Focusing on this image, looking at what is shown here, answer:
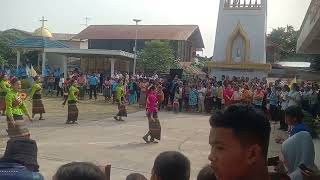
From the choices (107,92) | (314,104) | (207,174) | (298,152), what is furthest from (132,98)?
(207,174)

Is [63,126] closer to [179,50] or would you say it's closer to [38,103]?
[38,103]

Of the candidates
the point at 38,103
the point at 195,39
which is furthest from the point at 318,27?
the point at 195,39

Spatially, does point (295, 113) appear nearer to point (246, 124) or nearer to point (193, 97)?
point (246, 124)

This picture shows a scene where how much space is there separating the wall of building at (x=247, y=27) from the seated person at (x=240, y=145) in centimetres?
2802

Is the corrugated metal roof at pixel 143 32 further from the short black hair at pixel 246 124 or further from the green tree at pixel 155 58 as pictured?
the short black hair at pixel 246 124

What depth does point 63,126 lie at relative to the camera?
15.0 m

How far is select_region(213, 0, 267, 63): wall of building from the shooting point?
96.8 ft

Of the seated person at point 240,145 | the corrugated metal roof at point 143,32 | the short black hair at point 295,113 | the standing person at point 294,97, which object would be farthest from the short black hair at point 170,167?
the corrugated metal roof at point 143,32

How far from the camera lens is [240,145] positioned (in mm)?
1916

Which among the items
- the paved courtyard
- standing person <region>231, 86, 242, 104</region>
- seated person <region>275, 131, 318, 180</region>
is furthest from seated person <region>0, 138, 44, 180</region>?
standing person <region>231, 86, 242, 104</region>

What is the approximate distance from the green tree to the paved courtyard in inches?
684

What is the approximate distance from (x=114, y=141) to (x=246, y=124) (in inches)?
425

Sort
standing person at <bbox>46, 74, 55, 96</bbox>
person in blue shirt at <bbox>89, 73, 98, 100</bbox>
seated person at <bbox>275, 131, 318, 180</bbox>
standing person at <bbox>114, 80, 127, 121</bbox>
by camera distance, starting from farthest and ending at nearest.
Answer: standing person at <bbox>46, 74, 55, 96</bbox>
person in blue shirt at <bbox>89, 73, 98, 100</bbox>
standing person at <bbox>114, 80, 127, 121</bbox>
seated person at <bbox>275, 131, 318, 180</bbox>

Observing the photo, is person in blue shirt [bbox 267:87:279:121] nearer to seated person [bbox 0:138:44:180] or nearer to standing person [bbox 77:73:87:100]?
standing person [bbox 77:73:87:100]
